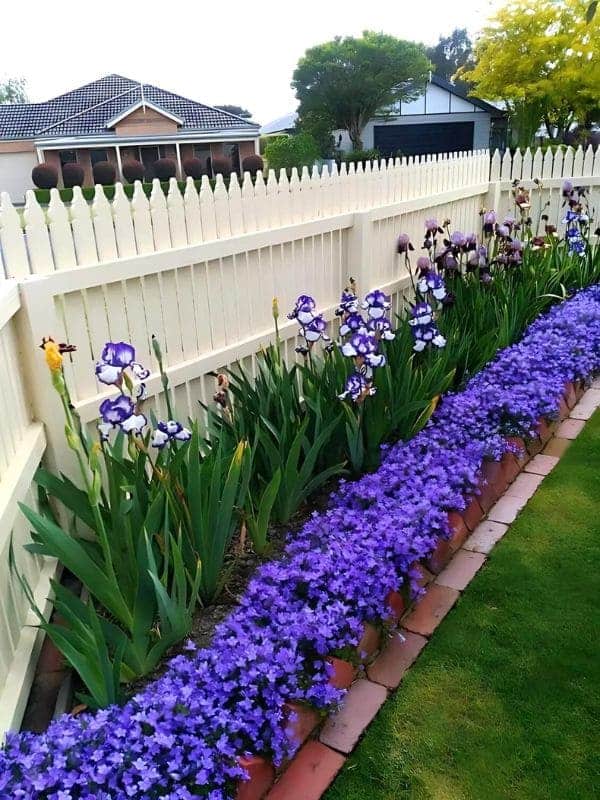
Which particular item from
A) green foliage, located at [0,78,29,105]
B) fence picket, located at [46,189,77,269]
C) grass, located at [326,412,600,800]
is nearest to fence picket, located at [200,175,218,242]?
fence picket, located at [46,189,77,269]

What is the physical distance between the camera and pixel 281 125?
2015 inches

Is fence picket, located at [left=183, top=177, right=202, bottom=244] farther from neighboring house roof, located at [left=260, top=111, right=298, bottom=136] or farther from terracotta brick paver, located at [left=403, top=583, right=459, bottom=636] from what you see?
neighboring house roof, located at [left=260, top=111, right=298, bottom=136]

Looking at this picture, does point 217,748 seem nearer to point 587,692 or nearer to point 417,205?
point 587,692

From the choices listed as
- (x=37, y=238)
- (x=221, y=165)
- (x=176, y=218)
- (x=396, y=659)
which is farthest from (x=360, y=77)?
(x=396, y=659)

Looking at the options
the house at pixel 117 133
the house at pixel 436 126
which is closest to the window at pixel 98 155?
the house at pixel 117 133

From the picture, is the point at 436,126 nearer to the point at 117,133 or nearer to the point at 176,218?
the point at 117,133

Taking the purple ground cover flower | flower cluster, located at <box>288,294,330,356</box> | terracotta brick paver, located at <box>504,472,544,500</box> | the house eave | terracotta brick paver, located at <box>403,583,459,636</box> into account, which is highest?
the house eave

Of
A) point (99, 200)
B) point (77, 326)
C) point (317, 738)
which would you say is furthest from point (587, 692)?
point (99, 200)

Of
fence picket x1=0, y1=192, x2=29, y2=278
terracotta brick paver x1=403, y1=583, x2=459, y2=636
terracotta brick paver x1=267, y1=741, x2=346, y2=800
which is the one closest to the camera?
terracotta brick paver x1=267, y1=741, x2=346, y2=800

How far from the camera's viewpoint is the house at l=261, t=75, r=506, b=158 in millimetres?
39188

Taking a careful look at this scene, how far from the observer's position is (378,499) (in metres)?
2.76

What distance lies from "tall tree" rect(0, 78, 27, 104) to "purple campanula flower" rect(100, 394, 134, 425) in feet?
304

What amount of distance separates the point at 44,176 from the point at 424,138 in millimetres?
23589

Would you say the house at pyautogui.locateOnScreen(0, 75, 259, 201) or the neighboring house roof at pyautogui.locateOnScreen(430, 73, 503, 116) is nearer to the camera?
the house at pyautogui.locateOnScreen(0, 75, 259, 201)
